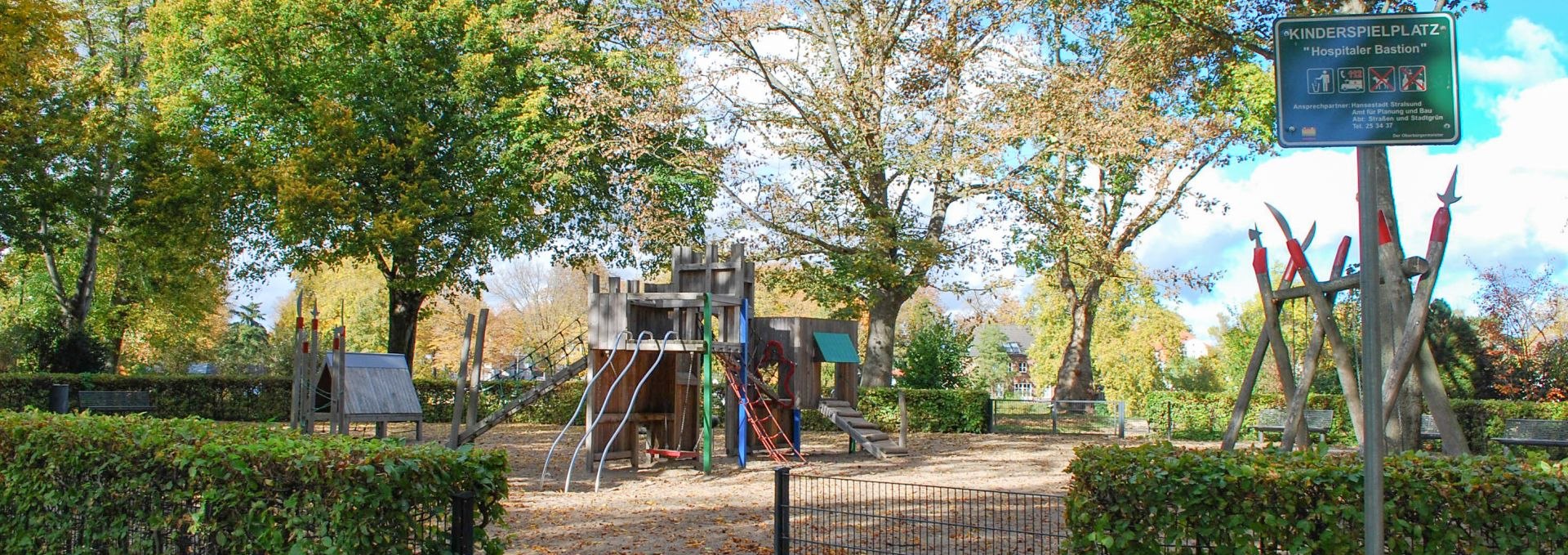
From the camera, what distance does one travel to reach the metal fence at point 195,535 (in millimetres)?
5910

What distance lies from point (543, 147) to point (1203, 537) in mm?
22996

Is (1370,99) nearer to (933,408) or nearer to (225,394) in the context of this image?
(933,408)

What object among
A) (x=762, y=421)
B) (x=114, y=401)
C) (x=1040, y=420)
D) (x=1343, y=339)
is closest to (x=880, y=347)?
(x=1040, y=420)

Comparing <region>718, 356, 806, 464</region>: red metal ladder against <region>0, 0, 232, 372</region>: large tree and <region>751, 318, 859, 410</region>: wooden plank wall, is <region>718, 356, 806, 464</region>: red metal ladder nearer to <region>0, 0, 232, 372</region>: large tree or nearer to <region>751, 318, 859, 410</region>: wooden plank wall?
<region>751, 318, 859, 410</region>: wooden plank wall

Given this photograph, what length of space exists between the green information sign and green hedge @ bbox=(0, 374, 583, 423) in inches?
829

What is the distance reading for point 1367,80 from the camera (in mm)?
4488

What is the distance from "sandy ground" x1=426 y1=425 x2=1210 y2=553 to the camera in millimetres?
9906

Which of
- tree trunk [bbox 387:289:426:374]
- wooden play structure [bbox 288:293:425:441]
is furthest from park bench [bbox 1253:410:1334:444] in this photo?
tree trunk [bbox 387:289:426:374]

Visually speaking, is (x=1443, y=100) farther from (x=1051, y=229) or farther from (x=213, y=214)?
(x=213, y=214)

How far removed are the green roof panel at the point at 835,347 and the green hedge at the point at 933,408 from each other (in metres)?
6.01

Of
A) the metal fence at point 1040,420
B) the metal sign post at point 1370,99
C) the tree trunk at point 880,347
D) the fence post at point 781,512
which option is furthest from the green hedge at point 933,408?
the metal sign post at point 1370,99

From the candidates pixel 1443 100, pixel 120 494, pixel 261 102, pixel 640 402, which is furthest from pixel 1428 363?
pixel 261 102

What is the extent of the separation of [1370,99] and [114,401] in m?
22.8

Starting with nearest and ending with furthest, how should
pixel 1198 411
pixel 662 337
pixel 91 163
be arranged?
pixel 662 337 < pixel 1198 411 < pixel 91 163
